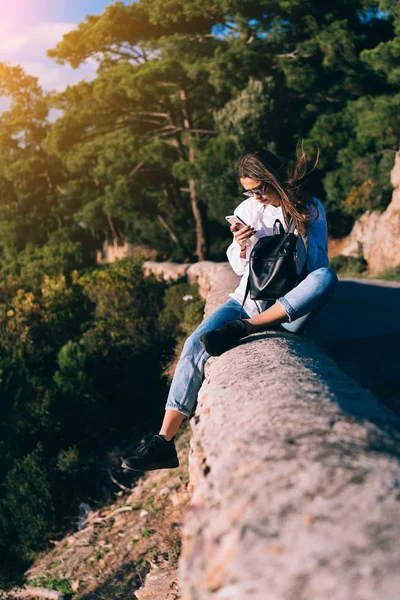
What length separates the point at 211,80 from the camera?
17.2m

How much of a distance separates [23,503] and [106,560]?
272 cm

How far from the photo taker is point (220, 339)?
10.8 ft

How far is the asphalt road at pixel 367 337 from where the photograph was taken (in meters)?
3.61

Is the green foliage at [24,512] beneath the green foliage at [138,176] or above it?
beneath

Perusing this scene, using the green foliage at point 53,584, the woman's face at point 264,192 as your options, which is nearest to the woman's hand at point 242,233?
the woman's face at point 264,192

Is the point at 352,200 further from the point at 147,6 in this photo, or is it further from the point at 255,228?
the point at 255,228

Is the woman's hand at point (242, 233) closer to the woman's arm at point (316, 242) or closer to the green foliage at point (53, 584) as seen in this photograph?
the woman's arm at point (316, 242)

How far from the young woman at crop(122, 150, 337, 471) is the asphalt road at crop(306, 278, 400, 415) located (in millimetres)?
658

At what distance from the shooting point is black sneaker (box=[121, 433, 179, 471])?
10.9 ft

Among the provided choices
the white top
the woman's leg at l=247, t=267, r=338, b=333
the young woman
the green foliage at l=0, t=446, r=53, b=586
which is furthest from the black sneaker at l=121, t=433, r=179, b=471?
the green foliage at l=0, t=446, r=53, b=586

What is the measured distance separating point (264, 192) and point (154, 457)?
1.88 m

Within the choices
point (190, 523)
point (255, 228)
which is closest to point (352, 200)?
point (255, 228)

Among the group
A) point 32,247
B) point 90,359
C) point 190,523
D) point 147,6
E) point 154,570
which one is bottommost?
point 32,247

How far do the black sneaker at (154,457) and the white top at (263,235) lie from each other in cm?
101
